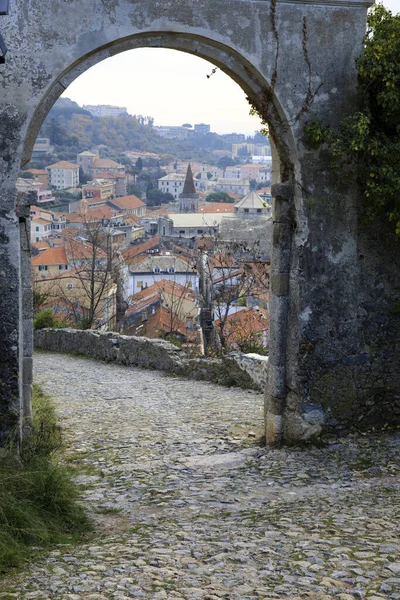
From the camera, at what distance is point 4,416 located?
19.4ft

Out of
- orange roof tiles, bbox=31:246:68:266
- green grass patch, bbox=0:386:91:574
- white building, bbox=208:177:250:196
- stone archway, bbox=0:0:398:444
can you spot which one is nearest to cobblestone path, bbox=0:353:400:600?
green grass patch, bbox=0:386:91:574

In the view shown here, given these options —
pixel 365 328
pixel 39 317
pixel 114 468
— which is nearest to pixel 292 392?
pixel 365 328

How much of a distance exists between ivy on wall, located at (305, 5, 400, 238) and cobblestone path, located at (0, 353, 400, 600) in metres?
2.25

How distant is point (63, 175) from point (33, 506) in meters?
125

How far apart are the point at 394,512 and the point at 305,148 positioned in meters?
3.08

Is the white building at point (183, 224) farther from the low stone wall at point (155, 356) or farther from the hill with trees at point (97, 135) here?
the hill with trees at point (97, 135)

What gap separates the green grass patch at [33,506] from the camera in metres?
4.45

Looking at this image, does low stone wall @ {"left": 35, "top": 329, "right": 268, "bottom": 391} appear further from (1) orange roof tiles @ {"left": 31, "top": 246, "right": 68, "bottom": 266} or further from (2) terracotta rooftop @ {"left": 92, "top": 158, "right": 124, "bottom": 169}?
(2) terracotta rooftop @ {"left": 92, "top": 158, "right": 124, "bottom": 169}

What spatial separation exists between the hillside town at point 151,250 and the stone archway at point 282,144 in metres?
0.79

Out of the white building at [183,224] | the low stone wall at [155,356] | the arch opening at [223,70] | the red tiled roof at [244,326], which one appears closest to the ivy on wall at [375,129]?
the arch opening at [223,70]

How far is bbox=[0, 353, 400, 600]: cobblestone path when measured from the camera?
392 cm

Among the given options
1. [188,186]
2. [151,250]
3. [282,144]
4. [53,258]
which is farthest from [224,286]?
[188,186]

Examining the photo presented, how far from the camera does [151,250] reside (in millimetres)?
55844

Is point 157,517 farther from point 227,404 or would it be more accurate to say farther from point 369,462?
point 227,404
